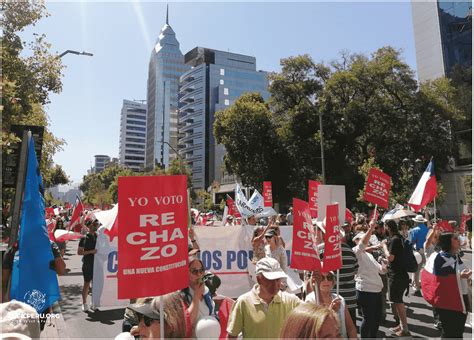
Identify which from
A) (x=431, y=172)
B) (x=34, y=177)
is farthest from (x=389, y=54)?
(x=34, y=177)

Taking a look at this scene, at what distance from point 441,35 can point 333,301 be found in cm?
4080

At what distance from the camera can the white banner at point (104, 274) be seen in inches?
281

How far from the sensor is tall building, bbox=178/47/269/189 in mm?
90312

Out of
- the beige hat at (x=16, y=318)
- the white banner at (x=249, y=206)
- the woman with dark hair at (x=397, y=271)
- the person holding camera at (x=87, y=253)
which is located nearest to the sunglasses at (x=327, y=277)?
the woman with dark hair at (x=397, y=271)

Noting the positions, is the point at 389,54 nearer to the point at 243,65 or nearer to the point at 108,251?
the point at 108,251

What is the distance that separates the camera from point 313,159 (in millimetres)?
30469

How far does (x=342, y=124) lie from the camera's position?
29281 mm

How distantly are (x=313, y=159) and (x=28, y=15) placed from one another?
23655 millimetres

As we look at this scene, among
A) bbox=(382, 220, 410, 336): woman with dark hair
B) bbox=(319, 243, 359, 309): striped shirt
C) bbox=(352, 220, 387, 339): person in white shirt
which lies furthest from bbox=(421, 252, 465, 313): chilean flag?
bbox=(382, 220, 410, 336): woman with dark hair

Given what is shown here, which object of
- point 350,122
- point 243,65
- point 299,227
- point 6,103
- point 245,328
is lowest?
point 245,328

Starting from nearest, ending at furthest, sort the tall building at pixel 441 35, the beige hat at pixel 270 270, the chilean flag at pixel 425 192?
the beige hat at pixel 270 270 → the chilean flag at pixel 425 192 → the tall building at pixel 441 35

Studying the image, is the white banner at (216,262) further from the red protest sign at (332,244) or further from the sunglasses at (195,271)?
the sunglasses at (195,271)

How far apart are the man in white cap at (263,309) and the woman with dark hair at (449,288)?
230cm

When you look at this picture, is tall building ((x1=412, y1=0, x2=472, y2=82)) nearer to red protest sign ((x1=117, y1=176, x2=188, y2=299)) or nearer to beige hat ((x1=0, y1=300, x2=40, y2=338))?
red protest sign ((x1=117, y1=176, x2=188, y2=299))
